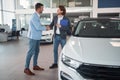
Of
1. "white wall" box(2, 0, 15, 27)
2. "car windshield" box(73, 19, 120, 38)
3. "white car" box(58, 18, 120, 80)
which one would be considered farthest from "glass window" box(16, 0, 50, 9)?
"white car" box(58, 18, 120, 80)

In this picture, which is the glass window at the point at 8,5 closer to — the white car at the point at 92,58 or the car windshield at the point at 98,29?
the car windshield at the point at 98,29

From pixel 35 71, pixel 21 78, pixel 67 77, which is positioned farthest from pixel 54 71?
pixel 67 77

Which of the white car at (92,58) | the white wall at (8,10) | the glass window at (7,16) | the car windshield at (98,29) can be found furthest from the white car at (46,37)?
the glass window at (7,16)

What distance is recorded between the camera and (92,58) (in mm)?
2525

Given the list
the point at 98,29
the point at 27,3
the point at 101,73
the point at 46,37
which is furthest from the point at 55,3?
the point at 101,73

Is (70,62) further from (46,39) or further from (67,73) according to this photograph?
(46,39)

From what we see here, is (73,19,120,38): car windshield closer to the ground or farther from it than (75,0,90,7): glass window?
closer to the ground

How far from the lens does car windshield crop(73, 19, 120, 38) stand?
352cm

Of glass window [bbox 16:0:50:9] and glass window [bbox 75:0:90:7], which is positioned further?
glass window [bbox 16:0:50:9]

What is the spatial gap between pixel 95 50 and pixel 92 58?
0.24m

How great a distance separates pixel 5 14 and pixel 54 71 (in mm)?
12397

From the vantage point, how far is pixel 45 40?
1009 centimetres

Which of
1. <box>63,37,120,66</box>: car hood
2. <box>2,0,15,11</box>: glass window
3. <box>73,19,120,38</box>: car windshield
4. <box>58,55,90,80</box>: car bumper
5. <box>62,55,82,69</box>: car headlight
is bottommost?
<box>58,55,90,80</box>: car bumper

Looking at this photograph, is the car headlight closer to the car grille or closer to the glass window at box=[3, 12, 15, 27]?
the car grille
